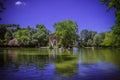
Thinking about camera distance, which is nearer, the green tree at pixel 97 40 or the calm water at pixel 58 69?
the calm water at pixel 58 69

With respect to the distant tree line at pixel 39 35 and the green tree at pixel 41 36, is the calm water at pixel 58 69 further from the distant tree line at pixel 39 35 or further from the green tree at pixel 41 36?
the green tree at pixel 41 36

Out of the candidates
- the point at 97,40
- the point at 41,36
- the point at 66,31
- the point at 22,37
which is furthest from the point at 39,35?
the point at 97,40

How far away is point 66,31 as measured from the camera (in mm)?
45125

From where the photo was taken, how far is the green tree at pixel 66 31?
149 ft

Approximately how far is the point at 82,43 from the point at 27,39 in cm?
2016

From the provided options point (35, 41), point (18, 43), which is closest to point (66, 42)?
point (35, 41)

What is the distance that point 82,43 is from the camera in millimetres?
63312

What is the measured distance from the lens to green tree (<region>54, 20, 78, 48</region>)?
45.4m

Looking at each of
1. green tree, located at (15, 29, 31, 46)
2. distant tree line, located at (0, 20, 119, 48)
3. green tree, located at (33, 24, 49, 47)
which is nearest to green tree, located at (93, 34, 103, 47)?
distant tree line, located at (0, 20, 119, 48)

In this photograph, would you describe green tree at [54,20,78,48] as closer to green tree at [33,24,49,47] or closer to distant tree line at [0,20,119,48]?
distant tree line at [0,20,119,48]

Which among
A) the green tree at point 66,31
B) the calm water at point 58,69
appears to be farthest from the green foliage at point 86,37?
the calm water at point 58,69

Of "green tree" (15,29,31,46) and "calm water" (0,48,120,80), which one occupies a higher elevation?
"green tree" (15,29,31,46)

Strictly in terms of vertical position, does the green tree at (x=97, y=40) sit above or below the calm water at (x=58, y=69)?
above

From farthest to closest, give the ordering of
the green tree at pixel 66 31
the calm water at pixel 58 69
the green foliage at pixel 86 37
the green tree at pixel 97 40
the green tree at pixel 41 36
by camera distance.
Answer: the green foliage at pixel 86 37 < the green tree at pixel 97 40 < the green tree at pixel 41 36 < the green tree at pixel 66 31 < the calm water at pixel 58 69
